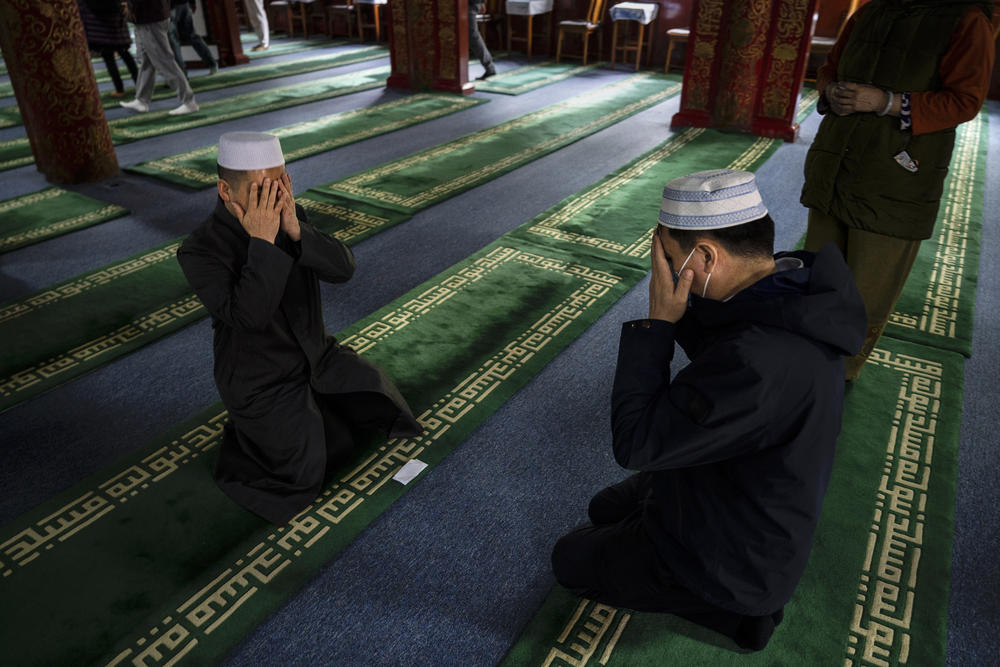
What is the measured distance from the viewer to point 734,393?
1111 mm

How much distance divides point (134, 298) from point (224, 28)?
7.24 m

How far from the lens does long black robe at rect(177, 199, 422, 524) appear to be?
1.76m

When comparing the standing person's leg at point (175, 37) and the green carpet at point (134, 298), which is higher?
the standing person's leg at point (175, 37)

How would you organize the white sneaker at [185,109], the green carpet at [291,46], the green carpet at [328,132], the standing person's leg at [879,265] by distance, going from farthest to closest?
the green carpet at [291,46] < the white sneaker at [185,109] < the green carpet at [328,132] < the standing person's leg at [879,265]

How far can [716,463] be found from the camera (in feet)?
4.17

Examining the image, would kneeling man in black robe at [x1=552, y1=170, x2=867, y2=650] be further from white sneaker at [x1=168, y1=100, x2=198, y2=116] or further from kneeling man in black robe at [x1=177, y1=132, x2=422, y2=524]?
white sneaker at [x1=168, y1=100, x2=198, y2=116]

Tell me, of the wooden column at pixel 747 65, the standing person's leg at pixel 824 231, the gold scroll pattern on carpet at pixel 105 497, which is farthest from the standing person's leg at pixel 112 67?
the standing person's leg at pixel 824 231

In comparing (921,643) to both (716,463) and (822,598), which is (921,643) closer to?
(822,598)

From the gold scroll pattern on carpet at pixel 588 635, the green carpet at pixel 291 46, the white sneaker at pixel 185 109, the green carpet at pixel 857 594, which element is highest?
the green carpet at pixel 291 46

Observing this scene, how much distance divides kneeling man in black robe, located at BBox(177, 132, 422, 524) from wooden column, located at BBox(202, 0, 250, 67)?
8357 mm

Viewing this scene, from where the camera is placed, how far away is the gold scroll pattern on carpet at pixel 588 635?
5.19ft

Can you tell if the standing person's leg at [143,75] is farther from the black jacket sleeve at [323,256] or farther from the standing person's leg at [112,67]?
the black jacket sleeve at [323,256]

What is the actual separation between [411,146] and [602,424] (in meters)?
3.91

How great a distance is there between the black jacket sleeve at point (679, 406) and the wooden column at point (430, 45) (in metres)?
6.52
